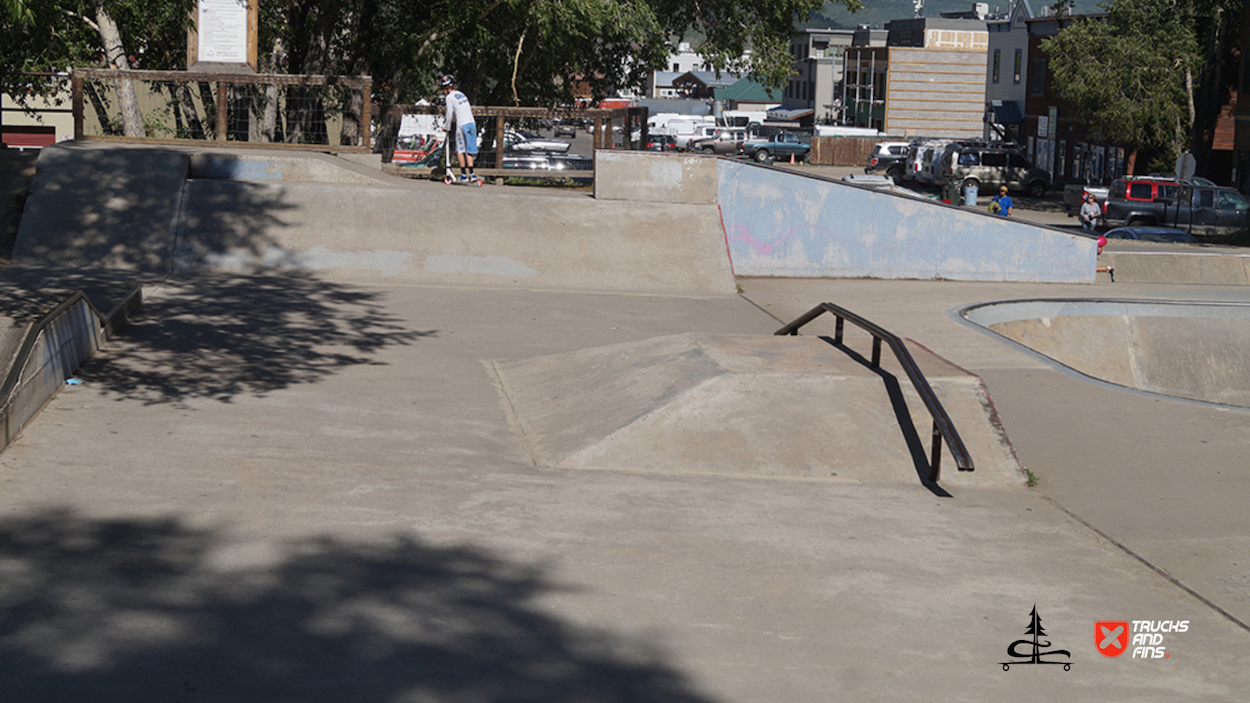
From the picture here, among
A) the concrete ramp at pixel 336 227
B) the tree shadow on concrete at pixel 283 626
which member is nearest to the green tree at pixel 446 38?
the concrete ramp at pixel 336 227

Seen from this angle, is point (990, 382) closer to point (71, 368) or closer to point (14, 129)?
point (71, 368)

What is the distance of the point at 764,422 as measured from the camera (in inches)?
305

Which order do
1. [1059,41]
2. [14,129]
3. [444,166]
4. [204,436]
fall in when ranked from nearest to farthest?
[204,436]
[444,166]
[14,129]
[1059,41]

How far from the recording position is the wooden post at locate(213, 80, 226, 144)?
15.7 m

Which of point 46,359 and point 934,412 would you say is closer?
point 934,412

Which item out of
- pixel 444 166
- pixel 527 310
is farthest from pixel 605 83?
pixel 527 310

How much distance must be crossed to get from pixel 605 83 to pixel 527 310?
1919 centimetres

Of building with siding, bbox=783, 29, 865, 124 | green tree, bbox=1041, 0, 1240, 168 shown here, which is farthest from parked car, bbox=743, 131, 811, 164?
green tree, bbox=1041, 0, 1240, 168

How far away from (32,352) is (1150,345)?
13.1 metres

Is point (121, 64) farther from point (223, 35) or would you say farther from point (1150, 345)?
point (1150, 345)

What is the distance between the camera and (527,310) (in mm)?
12469

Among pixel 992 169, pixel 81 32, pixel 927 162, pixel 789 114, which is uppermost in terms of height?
pixel 789 114

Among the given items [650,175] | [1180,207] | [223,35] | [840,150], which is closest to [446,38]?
[223,35]

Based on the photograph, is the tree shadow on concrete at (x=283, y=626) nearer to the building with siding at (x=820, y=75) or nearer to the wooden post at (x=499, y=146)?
the wooden post at (x=499, y=146)
